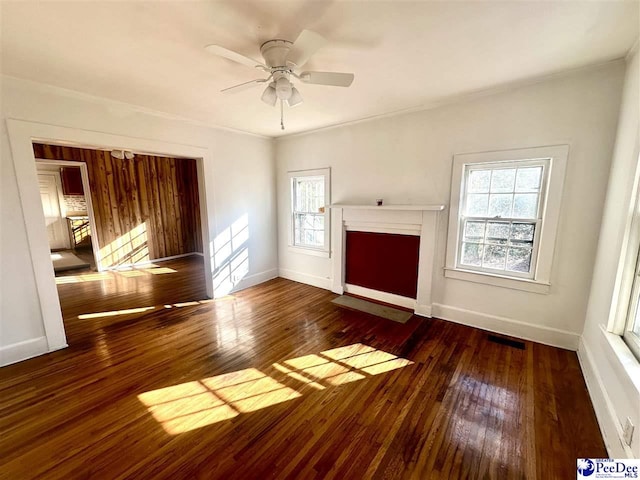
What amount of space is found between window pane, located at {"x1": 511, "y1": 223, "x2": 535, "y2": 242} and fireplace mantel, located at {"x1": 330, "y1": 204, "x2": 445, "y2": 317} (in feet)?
2.48

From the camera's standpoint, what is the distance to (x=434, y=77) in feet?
7.66

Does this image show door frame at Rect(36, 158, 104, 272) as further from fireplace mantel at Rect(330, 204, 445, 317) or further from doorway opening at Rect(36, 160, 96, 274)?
fireplace mantel at Rect(330, 204, 445, 317)

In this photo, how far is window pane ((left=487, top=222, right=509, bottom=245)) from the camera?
2.81 metres

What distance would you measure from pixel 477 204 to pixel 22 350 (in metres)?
4.97

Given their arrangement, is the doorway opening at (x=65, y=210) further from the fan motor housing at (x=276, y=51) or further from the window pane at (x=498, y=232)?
the window pane at (x=498, y=232)

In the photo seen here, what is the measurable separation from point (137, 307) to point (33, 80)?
279 cm

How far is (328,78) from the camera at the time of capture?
6.09 feet

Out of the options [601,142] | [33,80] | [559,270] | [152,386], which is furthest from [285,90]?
[559,270]

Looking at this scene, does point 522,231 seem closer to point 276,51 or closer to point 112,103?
point 276,51

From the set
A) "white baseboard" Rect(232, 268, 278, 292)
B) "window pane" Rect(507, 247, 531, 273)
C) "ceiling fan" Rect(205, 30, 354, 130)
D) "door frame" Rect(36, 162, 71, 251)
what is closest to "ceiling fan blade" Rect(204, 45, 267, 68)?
"ceiling fan" Rect(205, 30, 354, 130)

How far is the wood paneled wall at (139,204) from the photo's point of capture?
5.46 metres

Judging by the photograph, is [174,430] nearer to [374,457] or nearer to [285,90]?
[374,457]

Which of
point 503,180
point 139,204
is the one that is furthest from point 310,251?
point 139,204

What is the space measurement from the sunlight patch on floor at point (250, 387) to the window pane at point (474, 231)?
1645 millimetres
